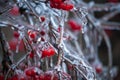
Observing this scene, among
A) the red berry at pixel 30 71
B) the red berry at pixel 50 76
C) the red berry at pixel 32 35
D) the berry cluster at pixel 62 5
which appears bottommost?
the red berry at pixel 30 71

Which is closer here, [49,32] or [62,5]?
[62,5]

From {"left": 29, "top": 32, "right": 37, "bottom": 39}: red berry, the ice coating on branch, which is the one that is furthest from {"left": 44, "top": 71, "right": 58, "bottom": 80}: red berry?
{"left": 29, "top": 32, "right": 37, "bottom": 39}: red berry

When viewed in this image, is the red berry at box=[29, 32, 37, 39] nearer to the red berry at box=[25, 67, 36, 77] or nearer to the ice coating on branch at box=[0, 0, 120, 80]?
the ice coating on branch at box=[0, 0, 120, 80]

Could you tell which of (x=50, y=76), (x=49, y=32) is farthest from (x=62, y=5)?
(x=50, y=76)

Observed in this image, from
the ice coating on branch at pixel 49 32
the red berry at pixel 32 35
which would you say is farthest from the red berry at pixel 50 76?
the red berry at pixel 32 35

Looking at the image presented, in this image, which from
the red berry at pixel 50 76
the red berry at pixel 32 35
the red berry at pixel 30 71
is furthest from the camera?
the red berry at pixel 32 35

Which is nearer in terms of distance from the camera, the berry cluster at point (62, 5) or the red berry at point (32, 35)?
the berry cluster at point (62, 5)

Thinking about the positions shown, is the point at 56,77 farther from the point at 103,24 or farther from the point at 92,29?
the point at 103,24

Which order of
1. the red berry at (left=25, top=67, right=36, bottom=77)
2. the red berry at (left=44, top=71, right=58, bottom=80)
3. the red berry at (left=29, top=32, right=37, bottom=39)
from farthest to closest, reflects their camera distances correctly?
the red berry at (left=29, top=32, right=37, bottom=39) < the red berry at (left=25, top=67, right=36, bottom=77) < the red berry at (left=44, top=71, right=58, bottom=80)

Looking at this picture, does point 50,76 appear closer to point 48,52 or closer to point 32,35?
point 48,52

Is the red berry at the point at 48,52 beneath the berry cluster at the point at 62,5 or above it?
beneath

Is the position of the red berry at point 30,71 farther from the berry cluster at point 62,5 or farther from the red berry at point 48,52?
the berry cluster at point 62,5

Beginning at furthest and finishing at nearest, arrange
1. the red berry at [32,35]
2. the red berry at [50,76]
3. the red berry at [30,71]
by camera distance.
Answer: the red berry at [32,35] < the red berry at [30,71] < the red berry at [50,76]
